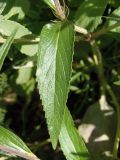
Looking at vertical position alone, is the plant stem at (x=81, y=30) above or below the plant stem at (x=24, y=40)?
below

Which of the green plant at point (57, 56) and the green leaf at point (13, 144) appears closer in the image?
the green plant at point (57, 56)

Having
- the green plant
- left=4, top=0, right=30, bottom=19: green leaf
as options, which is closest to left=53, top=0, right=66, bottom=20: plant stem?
the green plant

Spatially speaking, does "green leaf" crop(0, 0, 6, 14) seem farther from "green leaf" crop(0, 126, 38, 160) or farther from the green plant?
"green leaf" crop(0, 126, 38, 160)

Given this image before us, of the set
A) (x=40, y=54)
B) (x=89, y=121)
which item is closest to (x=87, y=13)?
(x=40, y=54)

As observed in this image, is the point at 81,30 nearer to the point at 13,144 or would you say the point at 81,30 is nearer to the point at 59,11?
the point at 59,11

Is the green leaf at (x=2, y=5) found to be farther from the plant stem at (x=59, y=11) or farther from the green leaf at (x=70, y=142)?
the green leaf at (x=70, y=142)

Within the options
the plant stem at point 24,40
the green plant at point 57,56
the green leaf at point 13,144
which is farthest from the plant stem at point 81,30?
the green leaf at point 13,144
